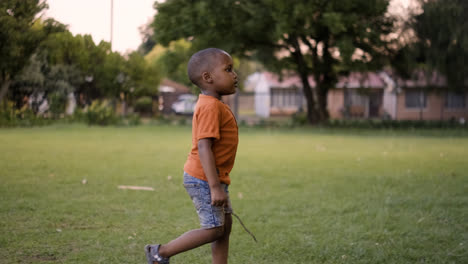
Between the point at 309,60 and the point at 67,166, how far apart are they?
19.4 metres

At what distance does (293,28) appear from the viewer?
20.0 meters

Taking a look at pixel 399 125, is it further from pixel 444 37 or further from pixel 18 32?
pixel 18 32

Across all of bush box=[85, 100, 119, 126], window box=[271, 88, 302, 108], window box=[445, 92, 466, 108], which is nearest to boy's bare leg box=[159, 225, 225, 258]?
bush box=[85, 100, 119, 126]

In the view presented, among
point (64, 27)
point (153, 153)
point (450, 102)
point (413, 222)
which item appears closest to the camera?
point (413, 222)

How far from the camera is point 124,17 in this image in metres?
5.84

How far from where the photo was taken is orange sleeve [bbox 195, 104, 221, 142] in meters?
2.68

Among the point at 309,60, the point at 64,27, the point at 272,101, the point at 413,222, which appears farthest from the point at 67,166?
the point at 272,101

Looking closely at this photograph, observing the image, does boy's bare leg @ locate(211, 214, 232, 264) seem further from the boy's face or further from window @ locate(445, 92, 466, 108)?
window @ locate(445, 92, 466, 108)

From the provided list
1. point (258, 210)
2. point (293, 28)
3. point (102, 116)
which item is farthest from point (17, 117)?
point (293, 28)

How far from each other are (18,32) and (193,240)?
3452 mm

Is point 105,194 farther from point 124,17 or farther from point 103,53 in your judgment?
point 124,17

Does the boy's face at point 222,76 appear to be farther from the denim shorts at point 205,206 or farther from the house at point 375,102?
the house at point 375,102

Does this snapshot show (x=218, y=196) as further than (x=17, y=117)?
No

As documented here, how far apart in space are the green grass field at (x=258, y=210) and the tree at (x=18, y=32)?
145 centimetres
